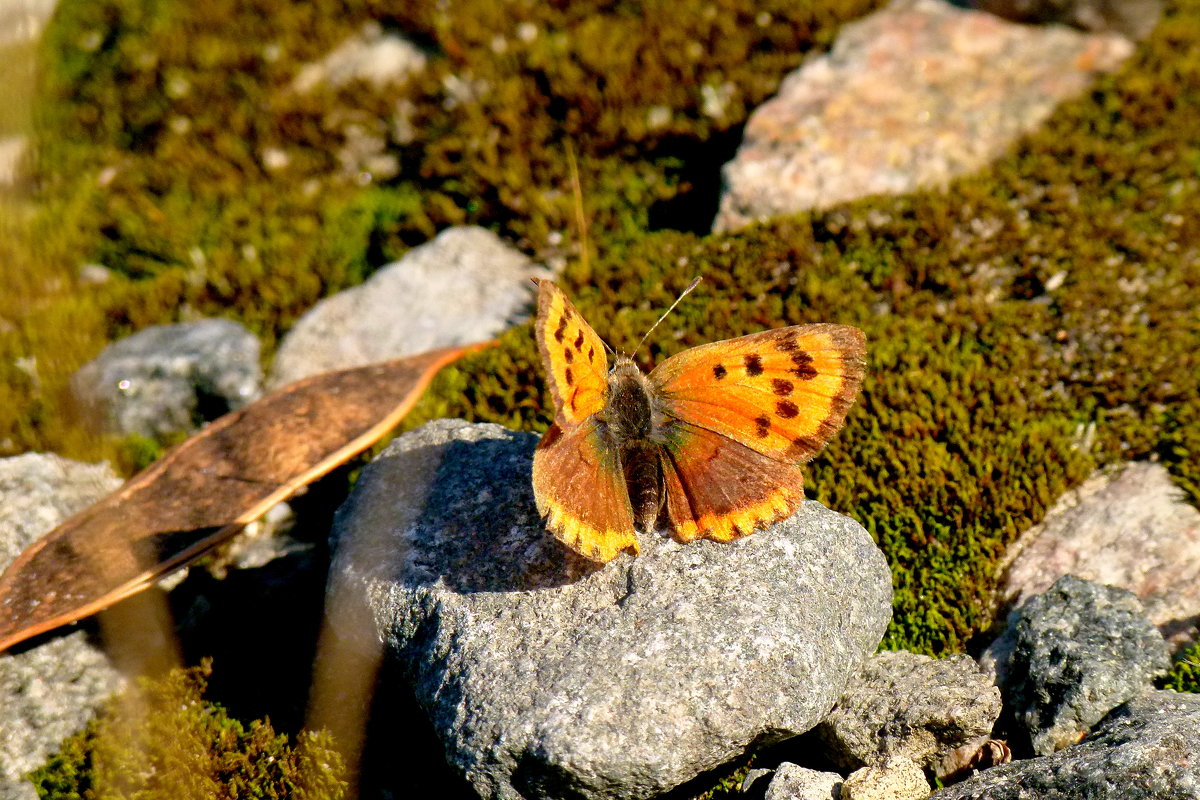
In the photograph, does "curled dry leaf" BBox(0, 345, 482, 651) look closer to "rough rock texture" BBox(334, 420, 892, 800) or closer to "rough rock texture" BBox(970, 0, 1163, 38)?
"rough rock texture" BBox(334, 420, 892, 800)

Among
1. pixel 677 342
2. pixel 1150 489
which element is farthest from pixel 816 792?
pixel 677 342

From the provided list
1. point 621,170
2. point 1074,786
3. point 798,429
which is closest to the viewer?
point 1074,786

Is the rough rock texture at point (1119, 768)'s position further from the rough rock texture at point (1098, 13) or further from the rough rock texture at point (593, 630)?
the rough rock texture at point (1098, 13)

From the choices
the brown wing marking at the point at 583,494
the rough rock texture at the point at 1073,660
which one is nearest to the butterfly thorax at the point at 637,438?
the brown wing marking at the point at 583,494

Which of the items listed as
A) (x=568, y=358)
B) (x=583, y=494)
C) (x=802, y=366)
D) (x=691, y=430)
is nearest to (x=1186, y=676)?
(x=802, y=366)

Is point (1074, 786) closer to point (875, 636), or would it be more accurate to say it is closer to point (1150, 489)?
point (875, 636)
